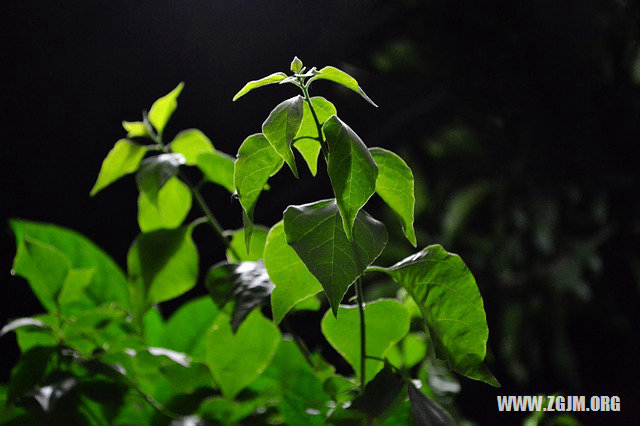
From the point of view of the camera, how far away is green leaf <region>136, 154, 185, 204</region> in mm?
371

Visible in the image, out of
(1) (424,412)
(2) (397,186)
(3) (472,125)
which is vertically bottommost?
(1) (424,412)

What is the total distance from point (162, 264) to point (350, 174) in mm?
201

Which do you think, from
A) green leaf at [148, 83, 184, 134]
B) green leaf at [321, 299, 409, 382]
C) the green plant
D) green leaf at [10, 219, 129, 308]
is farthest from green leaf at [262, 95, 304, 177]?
green leaf at [10, 219, 129, 308]

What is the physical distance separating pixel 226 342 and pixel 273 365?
9 centimetres

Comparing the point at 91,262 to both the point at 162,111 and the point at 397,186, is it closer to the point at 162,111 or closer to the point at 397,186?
the point at 162,111

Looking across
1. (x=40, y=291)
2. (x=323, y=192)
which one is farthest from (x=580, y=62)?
(x=40, y=291)

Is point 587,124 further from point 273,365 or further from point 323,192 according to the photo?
point 273,365

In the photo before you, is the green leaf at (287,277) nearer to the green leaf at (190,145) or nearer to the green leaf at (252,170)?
the green leaf at (252,170)

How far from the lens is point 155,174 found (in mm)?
379

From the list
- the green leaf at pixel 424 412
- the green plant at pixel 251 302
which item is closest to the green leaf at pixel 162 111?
the green plant at pixel 251 302

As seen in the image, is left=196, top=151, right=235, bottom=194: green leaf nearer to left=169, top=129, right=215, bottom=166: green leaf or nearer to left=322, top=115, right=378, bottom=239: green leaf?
left=169, top=129, right=215, bottom=166: green leaf

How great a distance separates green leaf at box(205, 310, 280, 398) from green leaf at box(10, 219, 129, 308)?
17 cm

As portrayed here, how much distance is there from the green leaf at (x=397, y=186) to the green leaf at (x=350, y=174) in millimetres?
44

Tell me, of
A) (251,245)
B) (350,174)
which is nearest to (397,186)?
(350,174)
